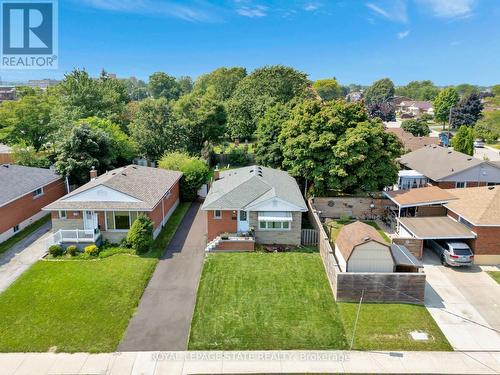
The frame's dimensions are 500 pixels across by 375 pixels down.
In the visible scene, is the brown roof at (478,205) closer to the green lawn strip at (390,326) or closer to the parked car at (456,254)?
the parked car at (456,254)

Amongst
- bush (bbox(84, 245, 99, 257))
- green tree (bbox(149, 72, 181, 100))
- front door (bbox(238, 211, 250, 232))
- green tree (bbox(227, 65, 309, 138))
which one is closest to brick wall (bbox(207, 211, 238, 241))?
front door (bbox(238, 211, 250, 232))

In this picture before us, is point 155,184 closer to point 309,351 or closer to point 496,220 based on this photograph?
point 309,351

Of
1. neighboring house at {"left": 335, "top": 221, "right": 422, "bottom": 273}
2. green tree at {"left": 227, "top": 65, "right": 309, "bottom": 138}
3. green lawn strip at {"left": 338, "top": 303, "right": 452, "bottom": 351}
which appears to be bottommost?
green lawn strip at {"left": 338, "top": 303, "right": 452, "bottom": 351}

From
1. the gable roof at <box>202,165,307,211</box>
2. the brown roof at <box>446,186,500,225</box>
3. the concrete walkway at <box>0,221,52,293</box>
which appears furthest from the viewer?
the gable roof at <box>202,165,307,211</box>

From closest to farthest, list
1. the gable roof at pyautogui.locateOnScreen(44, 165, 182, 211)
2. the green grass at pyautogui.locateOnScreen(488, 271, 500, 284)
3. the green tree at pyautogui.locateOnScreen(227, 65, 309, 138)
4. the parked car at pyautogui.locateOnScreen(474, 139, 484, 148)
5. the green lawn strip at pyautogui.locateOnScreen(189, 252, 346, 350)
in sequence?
the green lawn strip at pyautogui.locateOnScreen(189, 252, 346, 350)
the green grass at pyautogui.locateOnScreen(488, 271, 500, 284)
the gable roof at pyautogui.locateOnScreen(44, 165, 182, 211)
the green tree at pyautogui.locateOnScreen(227, 65, 309, 138)
the parked car at pyautogui.locateOnScreen(474, 139, 484, 148)

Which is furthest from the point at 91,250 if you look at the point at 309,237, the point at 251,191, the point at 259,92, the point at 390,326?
the point at 259,92

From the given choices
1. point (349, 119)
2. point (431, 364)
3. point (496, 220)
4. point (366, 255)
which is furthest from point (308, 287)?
point (349, 119)

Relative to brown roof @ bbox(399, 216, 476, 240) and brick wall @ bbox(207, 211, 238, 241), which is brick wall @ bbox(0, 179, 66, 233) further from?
brown roof @ bbox(399, 216, 476, 240)

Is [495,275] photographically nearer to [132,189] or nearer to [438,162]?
[438,162]
